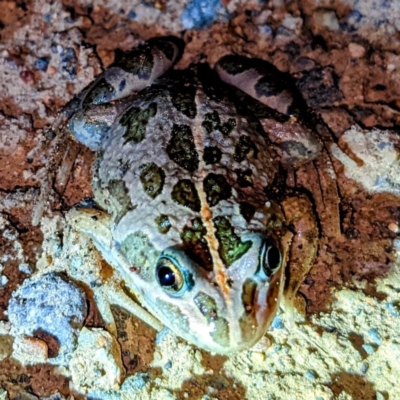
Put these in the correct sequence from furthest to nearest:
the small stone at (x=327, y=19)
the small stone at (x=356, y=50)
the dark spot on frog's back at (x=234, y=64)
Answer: the small stone at (x=327, y=19) → the small stone at (x=356, y=50) → the dark spot on frog's back at (x=234, y=64)

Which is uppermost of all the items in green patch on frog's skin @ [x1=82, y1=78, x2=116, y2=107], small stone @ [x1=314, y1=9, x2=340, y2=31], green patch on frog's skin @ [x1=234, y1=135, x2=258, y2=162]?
green patch on frog's skin @ [x1=82, y1=78, x2=116, y2=107]

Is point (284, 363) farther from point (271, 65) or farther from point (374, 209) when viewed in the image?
point (271, 65)

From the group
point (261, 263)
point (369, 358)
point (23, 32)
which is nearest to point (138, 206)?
point (261, 263)

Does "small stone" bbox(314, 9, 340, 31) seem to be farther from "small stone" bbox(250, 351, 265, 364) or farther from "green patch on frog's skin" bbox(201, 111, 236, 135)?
"small stone" bbox(250, 351, 265, 364)

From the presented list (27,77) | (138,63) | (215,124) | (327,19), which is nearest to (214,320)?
(215,124)

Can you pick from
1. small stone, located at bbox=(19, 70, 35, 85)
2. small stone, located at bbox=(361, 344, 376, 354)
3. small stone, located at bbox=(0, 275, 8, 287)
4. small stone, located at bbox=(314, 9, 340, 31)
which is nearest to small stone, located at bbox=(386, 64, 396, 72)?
small stone, located at bbox=(314, 9, 340, 31)

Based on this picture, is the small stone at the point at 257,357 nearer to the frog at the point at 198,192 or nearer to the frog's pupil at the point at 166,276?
the frog at the point at 198,192

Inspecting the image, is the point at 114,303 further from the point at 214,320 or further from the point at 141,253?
the point at 214,320

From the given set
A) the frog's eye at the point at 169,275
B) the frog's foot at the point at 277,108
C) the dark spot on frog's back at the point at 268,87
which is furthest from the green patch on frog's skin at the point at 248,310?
the dark spot on frog's back at the point at 268,87
